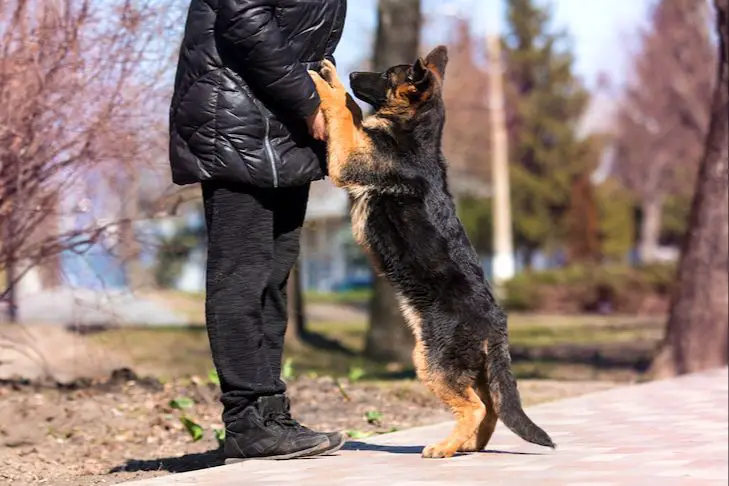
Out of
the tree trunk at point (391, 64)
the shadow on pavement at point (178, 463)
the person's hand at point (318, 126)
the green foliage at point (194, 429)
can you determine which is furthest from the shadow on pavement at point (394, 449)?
the tree trunk at point (391, 64)

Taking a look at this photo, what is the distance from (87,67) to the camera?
22.4 ft

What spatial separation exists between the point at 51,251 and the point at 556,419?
11.5ft

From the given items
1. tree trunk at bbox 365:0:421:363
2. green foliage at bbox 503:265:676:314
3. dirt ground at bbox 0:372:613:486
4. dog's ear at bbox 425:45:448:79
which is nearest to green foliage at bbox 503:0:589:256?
green foliage at bbox 503:265:676:314

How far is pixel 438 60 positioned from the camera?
17.9 ft

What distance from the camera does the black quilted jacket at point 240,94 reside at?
4711 millimetres

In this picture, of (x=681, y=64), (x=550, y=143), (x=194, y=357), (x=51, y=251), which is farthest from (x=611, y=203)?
(x=51, y=251)

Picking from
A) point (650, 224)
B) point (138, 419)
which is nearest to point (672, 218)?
point (650, 224)

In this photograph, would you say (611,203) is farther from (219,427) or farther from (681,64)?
(219,427)

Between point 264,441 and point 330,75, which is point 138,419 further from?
point 330,75

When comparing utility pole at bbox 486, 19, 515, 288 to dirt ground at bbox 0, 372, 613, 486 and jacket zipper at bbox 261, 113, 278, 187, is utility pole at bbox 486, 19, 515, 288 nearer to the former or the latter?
dirt ground at bbox 0, 372, 613, 486

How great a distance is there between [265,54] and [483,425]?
6.25ft

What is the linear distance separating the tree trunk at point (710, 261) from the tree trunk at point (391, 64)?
3819 millimetres

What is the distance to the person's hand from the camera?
4.97 meters

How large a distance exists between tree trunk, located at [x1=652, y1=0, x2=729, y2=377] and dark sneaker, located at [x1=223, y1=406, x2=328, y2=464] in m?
6.29
